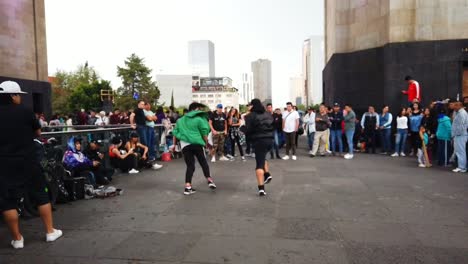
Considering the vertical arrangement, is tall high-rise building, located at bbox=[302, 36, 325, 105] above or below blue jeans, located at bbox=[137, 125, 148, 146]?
above

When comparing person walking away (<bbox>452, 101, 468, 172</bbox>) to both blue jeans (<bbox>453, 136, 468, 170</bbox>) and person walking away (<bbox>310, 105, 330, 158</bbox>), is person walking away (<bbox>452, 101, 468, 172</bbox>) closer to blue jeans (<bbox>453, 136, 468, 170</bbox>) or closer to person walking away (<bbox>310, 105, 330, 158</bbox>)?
blue jeans (<bbox>453, 136, 468, 170</bbox>)

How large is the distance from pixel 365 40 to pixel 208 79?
178 m

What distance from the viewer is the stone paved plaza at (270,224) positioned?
4.40m

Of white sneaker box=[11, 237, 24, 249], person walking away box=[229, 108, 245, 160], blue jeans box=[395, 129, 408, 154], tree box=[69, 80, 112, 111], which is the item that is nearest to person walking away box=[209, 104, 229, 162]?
person walking away box=[229, 108, 245, 160]

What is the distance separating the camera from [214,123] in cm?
1318

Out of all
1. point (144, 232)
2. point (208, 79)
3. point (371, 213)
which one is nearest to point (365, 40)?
point (371, 213)

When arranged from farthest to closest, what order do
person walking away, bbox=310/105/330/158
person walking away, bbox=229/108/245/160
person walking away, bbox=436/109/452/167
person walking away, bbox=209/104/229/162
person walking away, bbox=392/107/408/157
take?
person walking away, bbox=229/108/245/160, person walking away, bbox=310/105/330/158, person walking away, bbox=392/107/408/157, person walking away, bbox=209/104/229/162, person walking away, bbox=436/109/452/167

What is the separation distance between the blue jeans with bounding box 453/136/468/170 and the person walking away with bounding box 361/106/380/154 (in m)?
4.15

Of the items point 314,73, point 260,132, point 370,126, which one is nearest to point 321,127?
point 370,126

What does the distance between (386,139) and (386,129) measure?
0.36 m

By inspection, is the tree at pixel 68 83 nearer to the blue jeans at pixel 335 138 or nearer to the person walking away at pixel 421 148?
the blue jeans at pixel 335 138

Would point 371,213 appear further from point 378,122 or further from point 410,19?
point 410,19

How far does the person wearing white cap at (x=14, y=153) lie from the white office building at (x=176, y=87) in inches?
5530

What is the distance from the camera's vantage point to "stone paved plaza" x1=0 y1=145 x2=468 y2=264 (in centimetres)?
440
